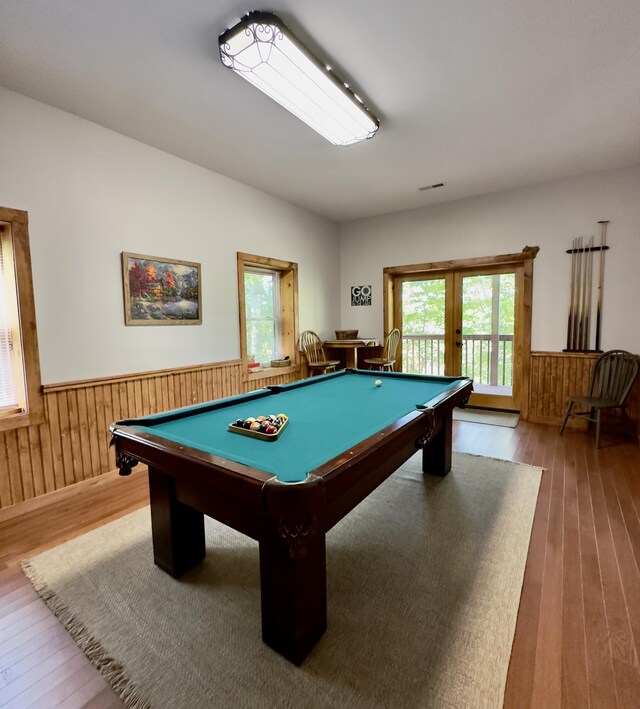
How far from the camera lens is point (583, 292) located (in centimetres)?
393

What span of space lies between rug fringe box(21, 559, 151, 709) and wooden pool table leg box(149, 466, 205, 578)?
1.28ft

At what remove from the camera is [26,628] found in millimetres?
1479

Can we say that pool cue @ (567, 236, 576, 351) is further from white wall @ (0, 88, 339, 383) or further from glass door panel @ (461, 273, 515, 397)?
white wall @ (0, 88, 339, 383)

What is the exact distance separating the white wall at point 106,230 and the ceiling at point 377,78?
202 millimetres

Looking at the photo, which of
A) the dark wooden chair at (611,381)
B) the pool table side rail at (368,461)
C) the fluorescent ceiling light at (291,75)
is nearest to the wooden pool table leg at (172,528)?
the pool table side rail at (368,461)

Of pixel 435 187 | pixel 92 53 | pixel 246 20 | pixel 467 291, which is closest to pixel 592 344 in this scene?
pixel 467 291

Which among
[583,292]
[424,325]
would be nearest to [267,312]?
[424,325]

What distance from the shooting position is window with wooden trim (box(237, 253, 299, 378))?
4180 millimetres

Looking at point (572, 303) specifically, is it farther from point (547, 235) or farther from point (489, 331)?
point (489, 331)

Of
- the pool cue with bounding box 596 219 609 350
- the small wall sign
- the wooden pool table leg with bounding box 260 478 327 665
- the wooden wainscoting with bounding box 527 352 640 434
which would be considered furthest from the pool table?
the small wall sign

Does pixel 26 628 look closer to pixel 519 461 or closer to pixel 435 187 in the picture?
pixel 519 461

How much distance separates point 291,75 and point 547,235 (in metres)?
3.52

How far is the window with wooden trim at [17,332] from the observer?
233cm

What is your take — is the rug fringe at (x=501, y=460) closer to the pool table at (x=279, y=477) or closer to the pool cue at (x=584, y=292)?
the pool table at (x=279, y=477)
